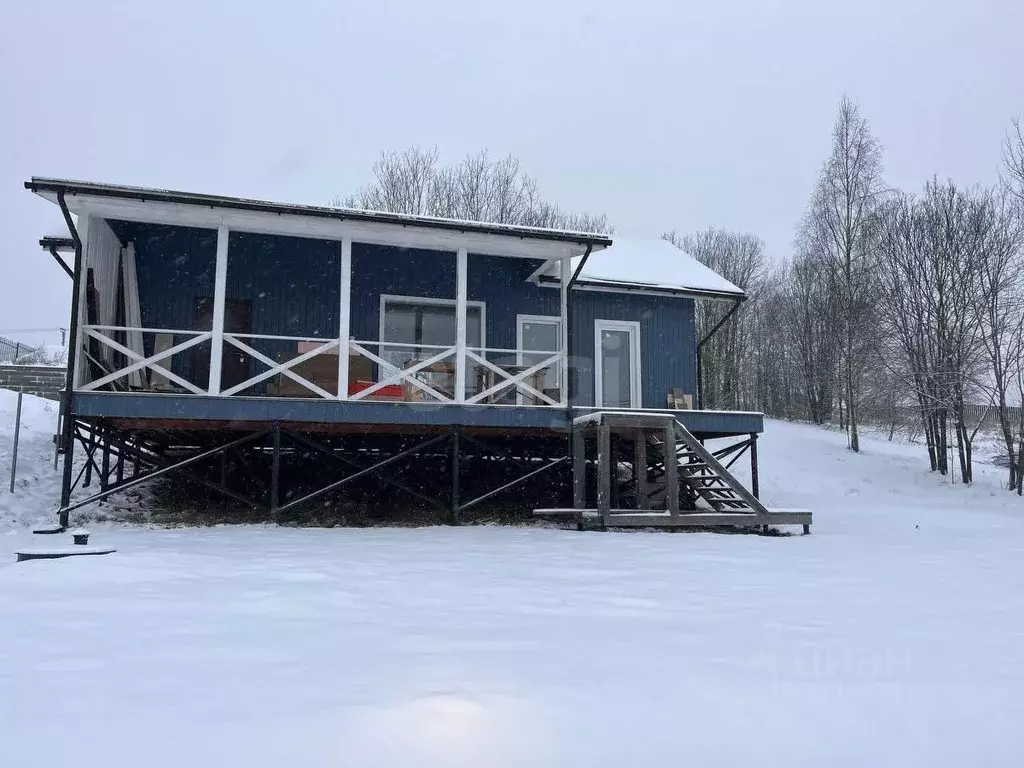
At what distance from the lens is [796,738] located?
2270 mm

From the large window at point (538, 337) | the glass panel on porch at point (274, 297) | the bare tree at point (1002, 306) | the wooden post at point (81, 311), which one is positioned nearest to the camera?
the wooden post at point (81, 311)

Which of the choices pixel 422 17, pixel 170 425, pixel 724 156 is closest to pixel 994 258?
pixel 170 425

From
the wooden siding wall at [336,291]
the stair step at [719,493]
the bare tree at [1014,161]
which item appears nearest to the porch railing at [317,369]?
the wooden siding wall at [336,291]

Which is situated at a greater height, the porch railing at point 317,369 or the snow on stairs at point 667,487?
the porch railing at point 317,369

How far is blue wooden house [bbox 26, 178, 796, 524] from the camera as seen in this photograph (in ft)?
28.3

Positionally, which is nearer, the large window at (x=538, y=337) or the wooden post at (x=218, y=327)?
the wooden post at (x=218, y=327)

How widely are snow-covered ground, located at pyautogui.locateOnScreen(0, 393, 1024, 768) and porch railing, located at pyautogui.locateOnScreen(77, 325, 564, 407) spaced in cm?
348

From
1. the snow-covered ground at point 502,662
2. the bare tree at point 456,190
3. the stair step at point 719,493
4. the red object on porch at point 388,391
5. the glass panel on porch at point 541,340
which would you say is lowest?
the snow-covered ground at point 502,662

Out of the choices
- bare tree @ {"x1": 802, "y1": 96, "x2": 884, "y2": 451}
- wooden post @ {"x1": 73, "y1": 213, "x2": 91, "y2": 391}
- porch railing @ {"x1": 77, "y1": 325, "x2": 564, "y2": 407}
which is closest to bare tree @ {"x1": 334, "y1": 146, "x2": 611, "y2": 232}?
bare tree @ {"x1": 802, "y1": 96, "x2": 884, "y2": 451}

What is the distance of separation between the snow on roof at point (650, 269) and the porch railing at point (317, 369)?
1837mm

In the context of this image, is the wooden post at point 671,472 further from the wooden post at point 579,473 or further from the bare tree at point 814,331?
the bare tree at point 814,331

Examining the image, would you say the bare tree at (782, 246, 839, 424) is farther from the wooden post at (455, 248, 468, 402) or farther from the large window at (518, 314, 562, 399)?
the wooden post at (455, 248, 468, 402)

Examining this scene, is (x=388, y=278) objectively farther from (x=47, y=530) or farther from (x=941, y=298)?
(x=941, y=298)

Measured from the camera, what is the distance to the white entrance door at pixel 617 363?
12.0 m
